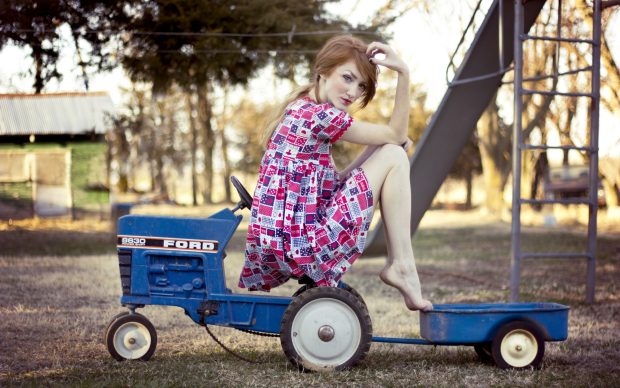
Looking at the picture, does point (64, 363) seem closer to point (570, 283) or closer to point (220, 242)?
point (220, 242)

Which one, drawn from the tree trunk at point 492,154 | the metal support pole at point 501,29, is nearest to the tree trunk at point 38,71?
the metal support pole at point 501,29

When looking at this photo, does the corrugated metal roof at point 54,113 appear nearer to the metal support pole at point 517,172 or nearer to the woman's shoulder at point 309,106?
the metal support pole at point 517,172

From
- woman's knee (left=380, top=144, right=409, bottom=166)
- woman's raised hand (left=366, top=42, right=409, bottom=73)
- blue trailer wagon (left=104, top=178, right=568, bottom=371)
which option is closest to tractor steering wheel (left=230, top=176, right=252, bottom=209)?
blue trailer wagon (left=104, top=178, right=568, bottom=371)

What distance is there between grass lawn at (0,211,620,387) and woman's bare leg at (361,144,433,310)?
0.38m

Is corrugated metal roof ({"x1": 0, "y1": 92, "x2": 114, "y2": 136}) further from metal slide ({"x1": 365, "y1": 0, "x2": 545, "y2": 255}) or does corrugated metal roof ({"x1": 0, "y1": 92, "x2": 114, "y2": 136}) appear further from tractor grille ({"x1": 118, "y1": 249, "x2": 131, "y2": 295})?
tractor grille ({"x1": 118, "y1": 249, "x2": 131, "y2": 295})

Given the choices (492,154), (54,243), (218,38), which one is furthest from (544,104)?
(54,243)

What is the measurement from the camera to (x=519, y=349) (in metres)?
3.19

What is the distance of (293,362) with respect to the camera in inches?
121

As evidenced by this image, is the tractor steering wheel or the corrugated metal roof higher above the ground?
the corrugated metal roof

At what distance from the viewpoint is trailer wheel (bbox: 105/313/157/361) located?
321cm

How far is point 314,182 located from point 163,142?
29842 mm

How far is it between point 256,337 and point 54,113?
6861 mm

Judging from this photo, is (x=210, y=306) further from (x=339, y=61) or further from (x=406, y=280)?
(x=339, y=61)

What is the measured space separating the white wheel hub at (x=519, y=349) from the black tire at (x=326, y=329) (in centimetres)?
62
